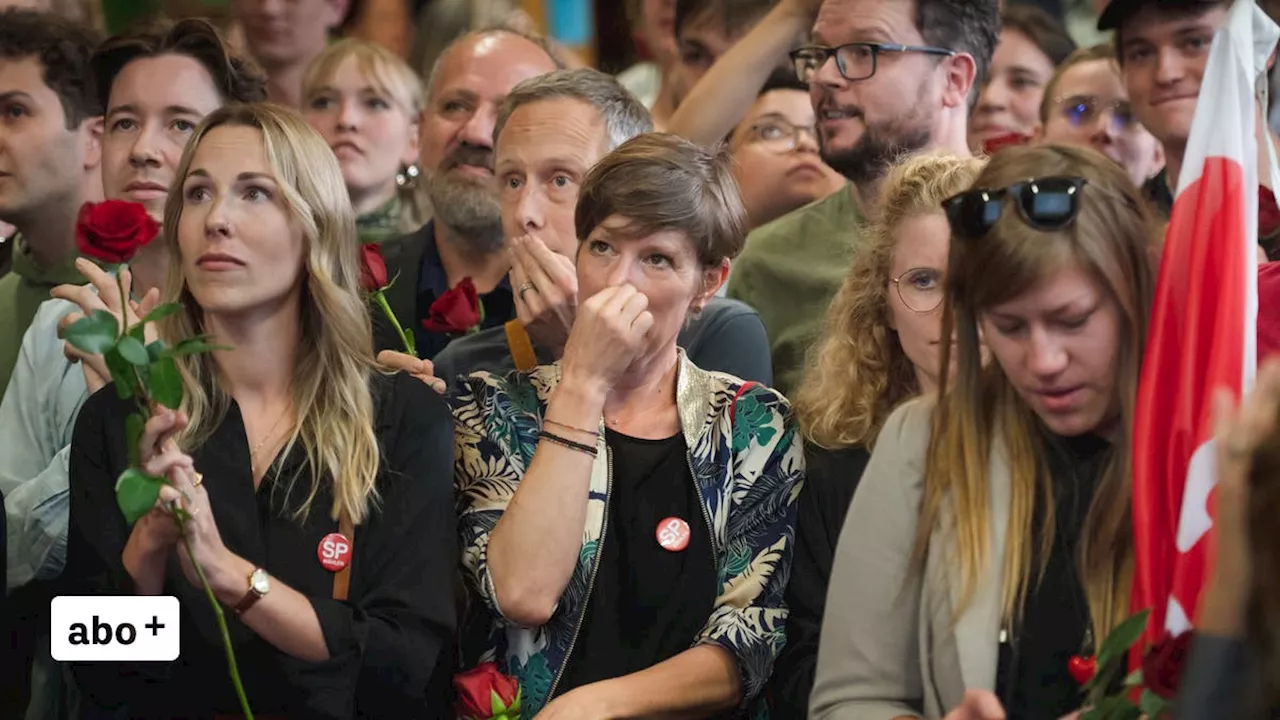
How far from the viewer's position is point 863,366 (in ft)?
10.6

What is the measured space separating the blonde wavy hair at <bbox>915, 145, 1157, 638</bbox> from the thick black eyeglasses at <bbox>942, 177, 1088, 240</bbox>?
0.04 feet

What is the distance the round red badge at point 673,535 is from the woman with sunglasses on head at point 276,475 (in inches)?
13.2

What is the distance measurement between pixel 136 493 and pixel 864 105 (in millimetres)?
2082

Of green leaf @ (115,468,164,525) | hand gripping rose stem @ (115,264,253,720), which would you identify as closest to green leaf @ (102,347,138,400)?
hand gripping rose stem @ (115,264,253,720)

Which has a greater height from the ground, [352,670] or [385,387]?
[385,387]

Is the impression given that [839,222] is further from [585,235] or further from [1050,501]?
[1050,501]

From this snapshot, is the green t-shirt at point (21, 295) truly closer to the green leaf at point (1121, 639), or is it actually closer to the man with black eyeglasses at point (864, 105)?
the man with black eyeglasses at point (864, 105)

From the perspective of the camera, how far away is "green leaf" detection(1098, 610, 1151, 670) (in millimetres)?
2117

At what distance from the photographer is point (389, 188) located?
16.9ft

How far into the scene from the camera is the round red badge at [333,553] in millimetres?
2926

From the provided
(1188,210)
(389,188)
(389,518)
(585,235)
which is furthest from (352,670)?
(389,188)

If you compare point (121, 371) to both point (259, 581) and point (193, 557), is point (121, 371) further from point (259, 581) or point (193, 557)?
point (259, 581)

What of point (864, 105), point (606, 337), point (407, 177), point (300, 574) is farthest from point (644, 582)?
point (407, 177)

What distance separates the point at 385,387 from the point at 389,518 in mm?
269
